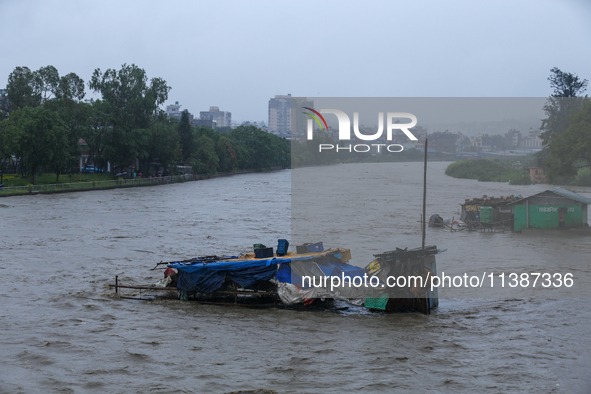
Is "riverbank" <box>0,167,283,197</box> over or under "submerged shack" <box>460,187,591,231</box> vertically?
over

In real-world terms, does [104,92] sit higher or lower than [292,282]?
higher

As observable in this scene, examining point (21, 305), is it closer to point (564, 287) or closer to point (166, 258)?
point (166, 258)

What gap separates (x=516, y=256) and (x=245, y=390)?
42.6ft

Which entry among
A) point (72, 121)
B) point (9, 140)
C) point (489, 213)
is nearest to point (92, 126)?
point (72, 121)

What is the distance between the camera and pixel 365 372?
27.1 feet

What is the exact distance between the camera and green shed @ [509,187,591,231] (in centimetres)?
2186

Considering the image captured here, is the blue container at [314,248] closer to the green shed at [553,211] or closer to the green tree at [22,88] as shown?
the green shed at [553,211]

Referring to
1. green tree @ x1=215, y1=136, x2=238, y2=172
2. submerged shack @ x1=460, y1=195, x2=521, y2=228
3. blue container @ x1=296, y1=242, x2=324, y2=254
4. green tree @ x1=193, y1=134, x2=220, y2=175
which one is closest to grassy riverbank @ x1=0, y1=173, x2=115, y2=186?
green tree @ x1=193, y1=134, x2=220, y2=175

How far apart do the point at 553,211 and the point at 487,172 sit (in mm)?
40410

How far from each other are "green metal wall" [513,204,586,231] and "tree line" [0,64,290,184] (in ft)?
95.9

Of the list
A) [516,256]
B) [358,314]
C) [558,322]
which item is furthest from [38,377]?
[516,256]

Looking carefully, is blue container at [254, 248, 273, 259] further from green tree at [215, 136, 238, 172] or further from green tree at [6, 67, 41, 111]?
green tree at [215, 136, 238, 172]

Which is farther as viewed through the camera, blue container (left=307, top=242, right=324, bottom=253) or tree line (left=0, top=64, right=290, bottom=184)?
tree line (left=0, top=64, right=290, bottom=184)

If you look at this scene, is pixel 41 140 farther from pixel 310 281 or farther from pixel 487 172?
pixel 487 172
